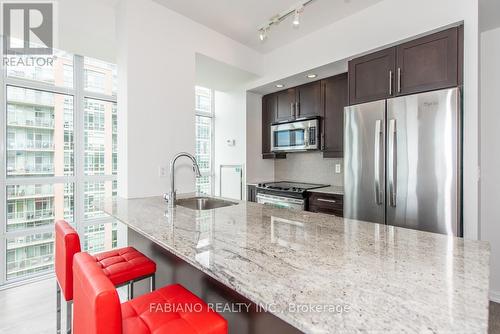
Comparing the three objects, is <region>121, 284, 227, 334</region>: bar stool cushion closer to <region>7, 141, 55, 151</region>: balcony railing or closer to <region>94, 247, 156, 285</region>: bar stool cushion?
<region>94, 247, 156, 285</region>: bar stool cushion

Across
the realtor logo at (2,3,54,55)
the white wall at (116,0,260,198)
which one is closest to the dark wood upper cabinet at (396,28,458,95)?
the white wall at (116,0,260,198)

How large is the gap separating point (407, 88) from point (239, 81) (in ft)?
7.92

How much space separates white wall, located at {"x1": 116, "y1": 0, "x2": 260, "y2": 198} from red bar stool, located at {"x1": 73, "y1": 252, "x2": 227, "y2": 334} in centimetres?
159

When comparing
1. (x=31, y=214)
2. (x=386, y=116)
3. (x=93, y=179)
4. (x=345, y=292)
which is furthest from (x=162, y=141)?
(x=345, y=292)

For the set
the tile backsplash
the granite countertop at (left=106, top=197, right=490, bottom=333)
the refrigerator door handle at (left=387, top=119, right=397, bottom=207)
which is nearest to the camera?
the granite countertop at (left=106, top=197, right=490, bottom=333)

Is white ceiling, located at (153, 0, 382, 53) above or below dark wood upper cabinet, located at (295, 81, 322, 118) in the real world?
above

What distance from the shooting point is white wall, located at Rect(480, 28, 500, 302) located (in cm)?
249

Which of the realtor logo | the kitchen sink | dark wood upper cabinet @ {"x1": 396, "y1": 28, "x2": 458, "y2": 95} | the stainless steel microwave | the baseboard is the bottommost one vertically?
the baseboard

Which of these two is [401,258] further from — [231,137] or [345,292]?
[231,137]

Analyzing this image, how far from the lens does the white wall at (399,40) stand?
6.28 feet

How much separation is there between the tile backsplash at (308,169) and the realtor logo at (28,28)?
343 cm

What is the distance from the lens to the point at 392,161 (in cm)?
223

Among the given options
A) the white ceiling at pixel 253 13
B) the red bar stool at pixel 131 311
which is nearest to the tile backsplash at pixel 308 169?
the white ceiling at pixel 253 13

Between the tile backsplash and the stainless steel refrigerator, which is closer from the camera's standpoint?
the stainless steel refrigerator
